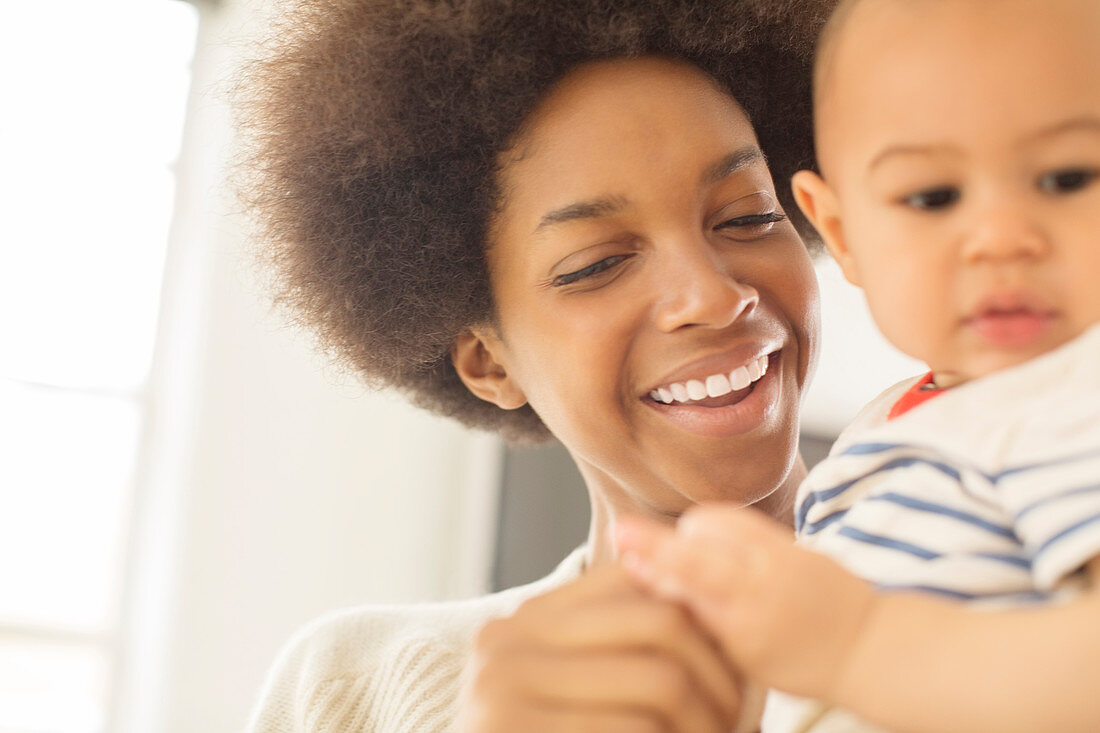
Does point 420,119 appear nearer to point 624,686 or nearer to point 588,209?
point 588,209

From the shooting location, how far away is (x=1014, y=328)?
646mm

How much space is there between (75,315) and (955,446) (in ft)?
10.4

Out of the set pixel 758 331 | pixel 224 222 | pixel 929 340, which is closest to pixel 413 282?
pixel 758 331

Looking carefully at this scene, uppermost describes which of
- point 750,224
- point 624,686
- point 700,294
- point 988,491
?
point 750,224

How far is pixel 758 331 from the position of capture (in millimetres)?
1203

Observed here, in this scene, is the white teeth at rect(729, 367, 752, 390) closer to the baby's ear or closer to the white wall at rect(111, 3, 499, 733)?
the baby's ear

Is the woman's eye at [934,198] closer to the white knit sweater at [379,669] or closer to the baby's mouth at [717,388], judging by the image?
the baby's mouth at [717,388]

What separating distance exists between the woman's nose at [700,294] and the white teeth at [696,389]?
7 centimetres

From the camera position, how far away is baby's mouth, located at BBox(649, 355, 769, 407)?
1198mm

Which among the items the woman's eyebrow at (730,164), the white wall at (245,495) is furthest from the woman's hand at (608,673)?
the white wall at (245,495)

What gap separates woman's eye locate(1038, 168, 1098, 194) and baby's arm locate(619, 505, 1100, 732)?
0.22 meters

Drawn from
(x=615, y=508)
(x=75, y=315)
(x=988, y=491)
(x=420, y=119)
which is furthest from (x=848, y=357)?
(x=988, y=491)

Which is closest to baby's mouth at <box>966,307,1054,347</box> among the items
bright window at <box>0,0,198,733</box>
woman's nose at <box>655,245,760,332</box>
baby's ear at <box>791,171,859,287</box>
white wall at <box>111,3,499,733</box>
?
baby's ear at <box>791,171,859,287</box>

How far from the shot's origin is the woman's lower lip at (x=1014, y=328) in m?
0.64
